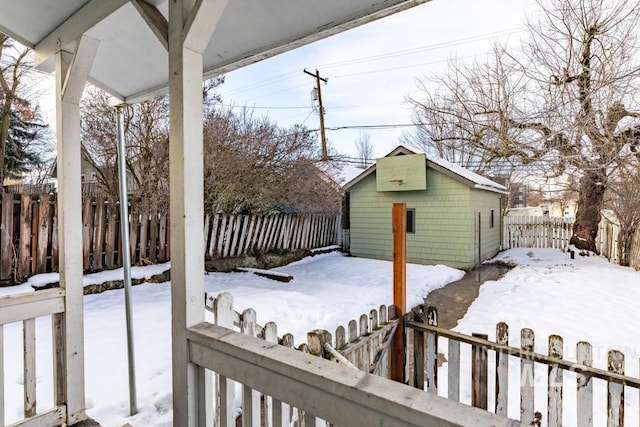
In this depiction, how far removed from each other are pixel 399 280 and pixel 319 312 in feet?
7.99

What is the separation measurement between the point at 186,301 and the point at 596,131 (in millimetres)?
8855

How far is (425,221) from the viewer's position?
9945 mm

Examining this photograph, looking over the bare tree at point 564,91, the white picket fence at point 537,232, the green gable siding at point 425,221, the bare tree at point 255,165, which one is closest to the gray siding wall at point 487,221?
the green gable siding at point 425,221

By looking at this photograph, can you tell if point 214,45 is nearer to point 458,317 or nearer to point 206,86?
point 458,317

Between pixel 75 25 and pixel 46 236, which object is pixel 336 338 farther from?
pixel 46 236

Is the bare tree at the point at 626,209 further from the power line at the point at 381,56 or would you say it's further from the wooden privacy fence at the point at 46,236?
the wooden privacy fence at the point at 46,236

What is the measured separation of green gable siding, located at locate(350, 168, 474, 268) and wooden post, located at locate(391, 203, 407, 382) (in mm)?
7360

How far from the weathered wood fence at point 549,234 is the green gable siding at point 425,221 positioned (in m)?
4.46

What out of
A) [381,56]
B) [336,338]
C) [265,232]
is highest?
[381,56]

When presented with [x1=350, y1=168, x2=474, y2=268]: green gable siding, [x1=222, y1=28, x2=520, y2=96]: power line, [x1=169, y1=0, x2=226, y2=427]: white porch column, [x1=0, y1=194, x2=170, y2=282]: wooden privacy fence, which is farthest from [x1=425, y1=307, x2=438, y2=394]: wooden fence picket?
[x1=222, y1=28, x2=520, y2=96]: power line

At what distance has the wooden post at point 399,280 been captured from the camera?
8.05ft

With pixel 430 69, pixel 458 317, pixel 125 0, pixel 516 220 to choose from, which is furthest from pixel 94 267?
pixel 516 220

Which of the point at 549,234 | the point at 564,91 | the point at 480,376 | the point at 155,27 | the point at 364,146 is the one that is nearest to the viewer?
the point at 155,27

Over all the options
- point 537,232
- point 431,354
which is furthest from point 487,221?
point 431,354
